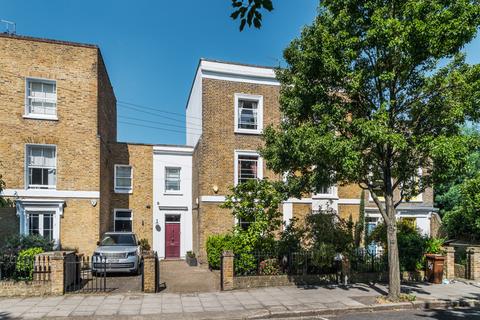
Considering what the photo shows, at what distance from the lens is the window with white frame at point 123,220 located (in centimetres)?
2155

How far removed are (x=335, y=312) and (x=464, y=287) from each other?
679 centimetres

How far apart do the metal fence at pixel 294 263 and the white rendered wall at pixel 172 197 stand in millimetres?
9746

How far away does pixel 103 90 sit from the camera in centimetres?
1973

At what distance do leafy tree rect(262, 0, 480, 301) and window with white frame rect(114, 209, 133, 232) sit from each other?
12552 mm

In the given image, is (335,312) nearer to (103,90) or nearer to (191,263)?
(191,263)

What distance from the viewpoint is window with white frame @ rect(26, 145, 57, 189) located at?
16.7 m

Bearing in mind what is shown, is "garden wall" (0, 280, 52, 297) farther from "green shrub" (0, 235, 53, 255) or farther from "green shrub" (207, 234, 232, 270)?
"green shrub" (207, 234, 232, 270)

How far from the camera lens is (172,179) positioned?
2284cm

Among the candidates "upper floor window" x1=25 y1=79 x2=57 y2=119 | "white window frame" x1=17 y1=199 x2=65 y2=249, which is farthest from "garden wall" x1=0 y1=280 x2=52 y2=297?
"upper floor window" x1=25 y1=79 x2=57 y2=119

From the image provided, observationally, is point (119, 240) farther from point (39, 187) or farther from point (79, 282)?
point (39, 187)

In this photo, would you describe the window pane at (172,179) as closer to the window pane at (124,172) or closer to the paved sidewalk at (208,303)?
the window pane at (124,172)

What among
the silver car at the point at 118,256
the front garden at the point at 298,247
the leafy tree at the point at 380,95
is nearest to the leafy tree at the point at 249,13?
the leafy tree at the point at 380,95

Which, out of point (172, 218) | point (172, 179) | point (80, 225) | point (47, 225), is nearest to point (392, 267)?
point (80, 225)

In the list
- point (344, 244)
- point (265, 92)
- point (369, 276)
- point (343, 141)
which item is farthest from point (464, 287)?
point (265, 92)
